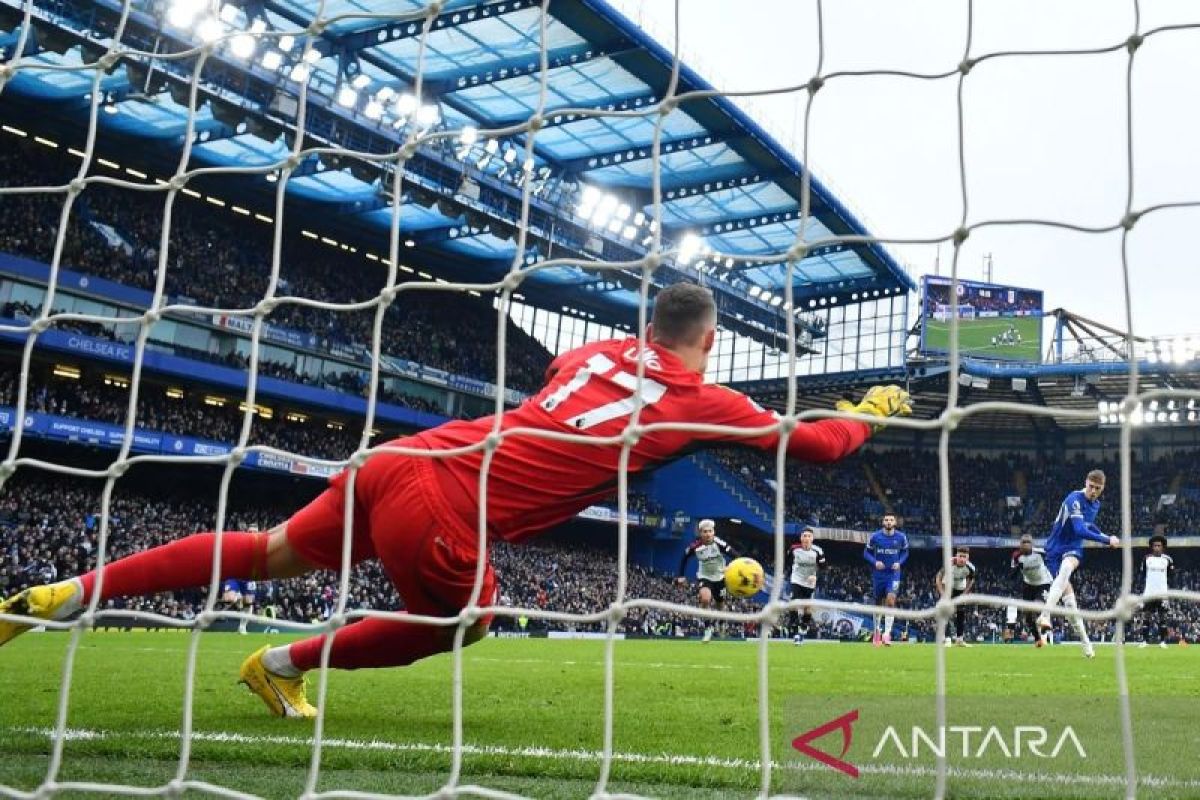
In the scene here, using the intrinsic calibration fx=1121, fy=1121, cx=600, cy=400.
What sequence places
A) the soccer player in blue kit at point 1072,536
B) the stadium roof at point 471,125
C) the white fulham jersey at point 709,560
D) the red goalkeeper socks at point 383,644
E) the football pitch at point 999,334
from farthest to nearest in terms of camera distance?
the football pitch at point 999,334, the stadium roof at point 471,125, the white fulham jersey at point 709,560, the soccer player in blue kit at point 1072,536, the red goalkeeper socks at point 383,644

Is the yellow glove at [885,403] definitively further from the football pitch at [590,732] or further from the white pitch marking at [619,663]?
the white pitch marking at [619,663]

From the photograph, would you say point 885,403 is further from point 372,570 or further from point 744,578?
point 372,570

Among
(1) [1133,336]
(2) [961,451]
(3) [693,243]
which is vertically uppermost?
(3) [693,243]

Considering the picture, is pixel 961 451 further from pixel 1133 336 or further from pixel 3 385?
pixel 1133 336

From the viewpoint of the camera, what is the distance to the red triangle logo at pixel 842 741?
13.4 feet

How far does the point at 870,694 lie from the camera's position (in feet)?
23.1

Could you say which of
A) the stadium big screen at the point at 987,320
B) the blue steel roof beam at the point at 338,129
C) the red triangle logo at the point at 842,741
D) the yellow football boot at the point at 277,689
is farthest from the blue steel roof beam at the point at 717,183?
the yellow football boot at the point at 277,689

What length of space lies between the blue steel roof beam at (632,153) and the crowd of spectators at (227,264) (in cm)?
723

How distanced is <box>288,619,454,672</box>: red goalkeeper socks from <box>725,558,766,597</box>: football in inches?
141

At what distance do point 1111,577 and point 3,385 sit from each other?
3361 centimetres

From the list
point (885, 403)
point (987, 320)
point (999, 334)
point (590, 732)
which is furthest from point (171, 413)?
point (885, 403)

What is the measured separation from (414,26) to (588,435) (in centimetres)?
2289

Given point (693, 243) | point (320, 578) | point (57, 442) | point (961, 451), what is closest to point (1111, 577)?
point (961, 451)

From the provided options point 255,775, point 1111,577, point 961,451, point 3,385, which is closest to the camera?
point 255,775
